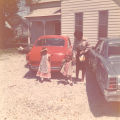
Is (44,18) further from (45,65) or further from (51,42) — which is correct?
(45,65)

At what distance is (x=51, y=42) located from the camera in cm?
979

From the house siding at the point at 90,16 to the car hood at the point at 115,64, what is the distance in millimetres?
7095

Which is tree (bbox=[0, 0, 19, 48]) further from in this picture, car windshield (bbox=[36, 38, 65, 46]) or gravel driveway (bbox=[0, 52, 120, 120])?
gravel driveway (bbox=[0, 52, 120, 120])

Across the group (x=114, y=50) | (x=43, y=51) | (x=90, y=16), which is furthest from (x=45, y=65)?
(x=90, y=16)

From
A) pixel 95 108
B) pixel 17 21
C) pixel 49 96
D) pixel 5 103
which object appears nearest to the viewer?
pixel 95 108

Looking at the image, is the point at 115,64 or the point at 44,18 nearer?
the point at 115,64

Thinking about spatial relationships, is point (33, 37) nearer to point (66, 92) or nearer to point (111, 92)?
point (66, 92)

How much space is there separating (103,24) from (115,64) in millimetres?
8295

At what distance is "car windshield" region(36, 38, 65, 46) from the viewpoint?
9680 millimetres

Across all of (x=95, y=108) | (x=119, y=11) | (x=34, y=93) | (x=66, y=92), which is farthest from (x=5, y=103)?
(x=119, y=11)

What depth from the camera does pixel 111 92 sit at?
5090 millimetres

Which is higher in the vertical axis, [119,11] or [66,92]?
[119,11]

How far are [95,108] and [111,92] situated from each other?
97cm

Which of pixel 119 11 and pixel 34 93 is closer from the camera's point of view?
pixel 34 93
